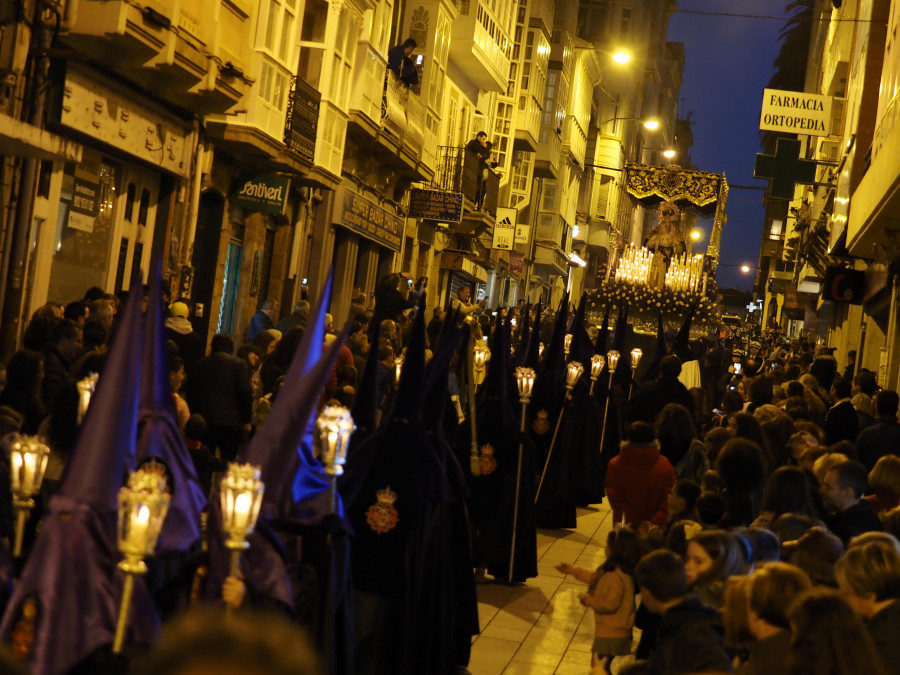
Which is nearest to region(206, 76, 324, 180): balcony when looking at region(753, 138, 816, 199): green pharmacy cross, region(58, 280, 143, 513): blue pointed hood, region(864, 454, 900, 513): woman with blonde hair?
region(753, 138, 816, 199): green pharmacy cross

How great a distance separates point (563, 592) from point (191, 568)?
6086mm

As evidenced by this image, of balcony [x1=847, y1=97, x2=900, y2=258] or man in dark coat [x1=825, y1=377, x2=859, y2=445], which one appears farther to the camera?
balcony [x1=847, y1=97, x2=900, y2=258]

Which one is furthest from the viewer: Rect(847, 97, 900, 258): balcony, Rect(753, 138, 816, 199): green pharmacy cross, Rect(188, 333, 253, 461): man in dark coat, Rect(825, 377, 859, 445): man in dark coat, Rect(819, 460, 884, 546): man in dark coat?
Rect(753, 138, 816, 199): green pharmacy cross

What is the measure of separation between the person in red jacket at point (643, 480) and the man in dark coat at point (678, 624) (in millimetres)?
4347

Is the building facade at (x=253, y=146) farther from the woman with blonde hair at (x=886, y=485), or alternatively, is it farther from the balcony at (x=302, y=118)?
the woman with blonde hair at (x=886, y=485)

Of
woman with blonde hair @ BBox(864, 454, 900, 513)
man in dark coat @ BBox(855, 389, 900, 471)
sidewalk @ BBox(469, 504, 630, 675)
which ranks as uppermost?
man in dark coat @ BBox(855, 389, 900, 471)

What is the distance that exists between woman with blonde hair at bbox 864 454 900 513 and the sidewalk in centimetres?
212

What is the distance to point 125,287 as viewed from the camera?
752 inches

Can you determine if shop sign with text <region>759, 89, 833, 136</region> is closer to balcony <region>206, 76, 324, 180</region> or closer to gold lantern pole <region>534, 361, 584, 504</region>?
balcony <region>206, 76, 324, 180</region>

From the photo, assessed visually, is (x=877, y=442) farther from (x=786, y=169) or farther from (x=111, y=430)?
(x=786, y=169)

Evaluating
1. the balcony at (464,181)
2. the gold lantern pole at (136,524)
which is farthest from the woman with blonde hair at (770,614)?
the balcony at (464,181)

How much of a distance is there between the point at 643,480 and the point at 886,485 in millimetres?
2336

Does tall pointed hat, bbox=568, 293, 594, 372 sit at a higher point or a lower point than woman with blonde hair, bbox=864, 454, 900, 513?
higher

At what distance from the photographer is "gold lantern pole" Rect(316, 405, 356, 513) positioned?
5.97m
